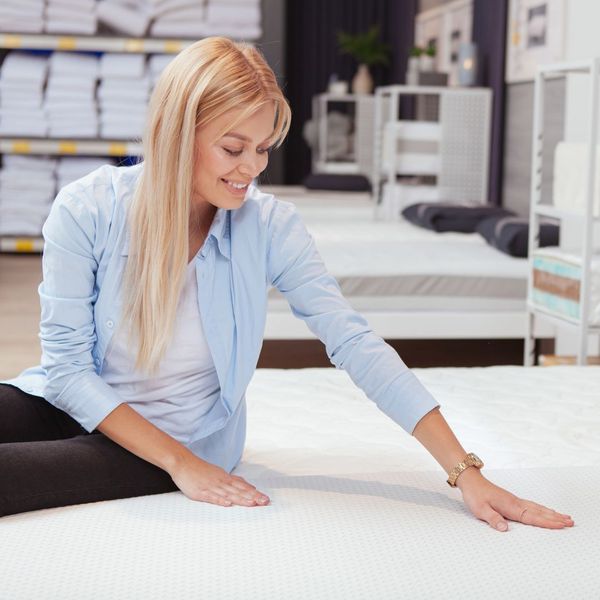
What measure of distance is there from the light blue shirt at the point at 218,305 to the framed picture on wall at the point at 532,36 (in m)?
3.01

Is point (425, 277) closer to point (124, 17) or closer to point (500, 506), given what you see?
point (500, 506)

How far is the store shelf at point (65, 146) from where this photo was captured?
18.4 feet

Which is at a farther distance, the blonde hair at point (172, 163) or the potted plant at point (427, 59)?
the potted plant at point (427, 59)

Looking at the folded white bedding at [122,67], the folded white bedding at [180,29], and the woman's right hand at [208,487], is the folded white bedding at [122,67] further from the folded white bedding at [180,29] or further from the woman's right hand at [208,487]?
the woman's right hand at [208,487]

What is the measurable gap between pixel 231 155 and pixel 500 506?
61cm

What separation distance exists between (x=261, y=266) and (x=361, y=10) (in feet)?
23.9

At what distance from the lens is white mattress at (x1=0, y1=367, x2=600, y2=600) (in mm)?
1215

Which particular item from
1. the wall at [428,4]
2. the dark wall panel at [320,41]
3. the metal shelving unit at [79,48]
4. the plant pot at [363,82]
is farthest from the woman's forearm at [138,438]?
the dark wall panel at [320,41]

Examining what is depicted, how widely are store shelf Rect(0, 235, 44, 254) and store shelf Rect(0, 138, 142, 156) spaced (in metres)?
0.53

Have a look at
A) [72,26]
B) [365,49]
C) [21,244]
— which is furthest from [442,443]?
[365,49]

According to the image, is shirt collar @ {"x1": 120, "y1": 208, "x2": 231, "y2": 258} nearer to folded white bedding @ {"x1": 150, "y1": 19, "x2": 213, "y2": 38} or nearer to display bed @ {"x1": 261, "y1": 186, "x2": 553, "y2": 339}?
display bed @ {"x1": 261, "y1": 186, "x2": 553, "y2": 339}

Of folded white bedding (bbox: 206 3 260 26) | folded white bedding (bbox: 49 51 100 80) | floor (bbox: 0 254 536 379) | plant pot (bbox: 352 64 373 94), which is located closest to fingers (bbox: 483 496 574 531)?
floor (bbox: 0 254 536 379)

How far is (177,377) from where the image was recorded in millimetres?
1562

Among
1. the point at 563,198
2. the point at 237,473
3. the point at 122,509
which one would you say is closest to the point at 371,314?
the point at 563,198
